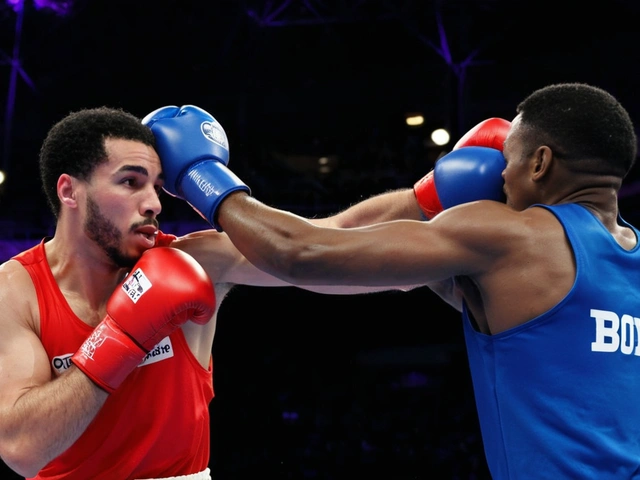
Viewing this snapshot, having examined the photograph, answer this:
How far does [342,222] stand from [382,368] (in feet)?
31.7

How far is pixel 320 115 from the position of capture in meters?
13.0

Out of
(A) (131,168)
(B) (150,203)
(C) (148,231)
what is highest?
(A) (131,168)

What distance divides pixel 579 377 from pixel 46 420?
144cm

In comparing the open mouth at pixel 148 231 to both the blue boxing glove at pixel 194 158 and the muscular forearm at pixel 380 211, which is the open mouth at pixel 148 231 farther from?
the muscular forearm at pixel 380 211

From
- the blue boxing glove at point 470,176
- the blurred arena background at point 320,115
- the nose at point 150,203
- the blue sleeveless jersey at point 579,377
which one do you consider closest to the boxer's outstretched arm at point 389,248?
the blue sleeveless jersey at point 579,377

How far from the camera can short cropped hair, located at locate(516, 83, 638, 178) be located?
1.89 metres

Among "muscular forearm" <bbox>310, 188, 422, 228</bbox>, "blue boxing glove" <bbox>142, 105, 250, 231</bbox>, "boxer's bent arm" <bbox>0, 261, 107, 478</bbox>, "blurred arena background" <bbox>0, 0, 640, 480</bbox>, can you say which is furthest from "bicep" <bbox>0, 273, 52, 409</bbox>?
"blurred arena background" <bbox>0, 0, 640, 480</bbox>

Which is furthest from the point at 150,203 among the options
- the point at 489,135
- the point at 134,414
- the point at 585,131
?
the point at 585,131

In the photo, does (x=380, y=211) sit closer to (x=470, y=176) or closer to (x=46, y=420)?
(x=470, y=176)

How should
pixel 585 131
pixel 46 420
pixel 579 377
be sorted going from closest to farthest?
pixel 579 377 → pixel 585 131 → pixel 46 420

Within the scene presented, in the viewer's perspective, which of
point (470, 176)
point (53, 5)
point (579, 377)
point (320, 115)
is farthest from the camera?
point (320, 115)

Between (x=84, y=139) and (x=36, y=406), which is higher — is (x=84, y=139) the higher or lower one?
the higher one

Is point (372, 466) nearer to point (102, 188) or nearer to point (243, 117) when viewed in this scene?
point (243, 117)

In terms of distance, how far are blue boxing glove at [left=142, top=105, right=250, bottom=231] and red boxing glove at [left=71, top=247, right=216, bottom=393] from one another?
21 cm
